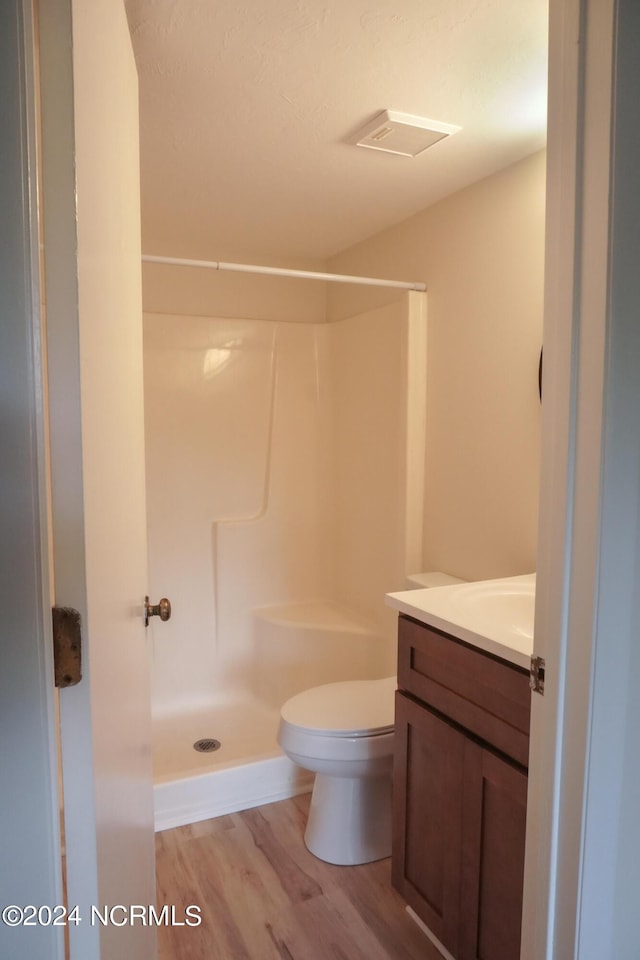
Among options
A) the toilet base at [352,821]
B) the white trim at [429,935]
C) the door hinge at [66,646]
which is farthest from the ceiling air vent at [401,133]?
the white trim at [429,935]

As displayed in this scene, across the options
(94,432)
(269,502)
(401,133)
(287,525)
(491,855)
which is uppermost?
(401,133)

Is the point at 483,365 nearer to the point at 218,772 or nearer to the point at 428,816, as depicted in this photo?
the point at 428,816

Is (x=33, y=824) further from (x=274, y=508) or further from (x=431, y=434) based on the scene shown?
(x=274, y=508)

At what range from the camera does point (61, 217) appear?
676 millimetres

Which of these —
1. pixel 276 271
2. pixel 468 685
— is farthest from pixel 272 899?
pixel 276 271

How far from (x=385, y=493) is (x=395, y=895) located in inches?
57.1

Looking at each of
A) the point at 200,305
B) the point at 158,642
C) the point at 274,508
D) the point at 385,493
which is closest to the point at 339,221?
the point at 200,305

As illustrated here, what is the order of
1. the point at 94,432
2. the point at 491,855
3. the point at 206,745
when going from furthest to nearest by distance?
the point at 206,745, the point at 491,855, the point at 94,432

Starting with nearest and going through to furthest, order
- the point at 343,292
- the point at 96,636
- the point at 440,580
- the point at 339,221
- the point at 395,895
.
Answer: the point at 96,636, the point at 395,895, the point at 440,580, the point at 339,221, the point at 343,292

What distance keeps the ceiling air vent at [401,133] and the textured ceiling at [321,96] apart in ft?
0.09

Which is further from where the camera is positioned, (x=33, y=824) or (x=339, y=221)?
(x=339, y=221)

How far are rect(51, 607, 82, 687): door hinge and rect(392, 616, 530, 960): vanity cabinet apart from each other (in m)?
0.89

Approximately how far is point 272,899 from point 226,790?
50cm

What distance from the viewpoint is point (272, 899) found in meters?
1.77
